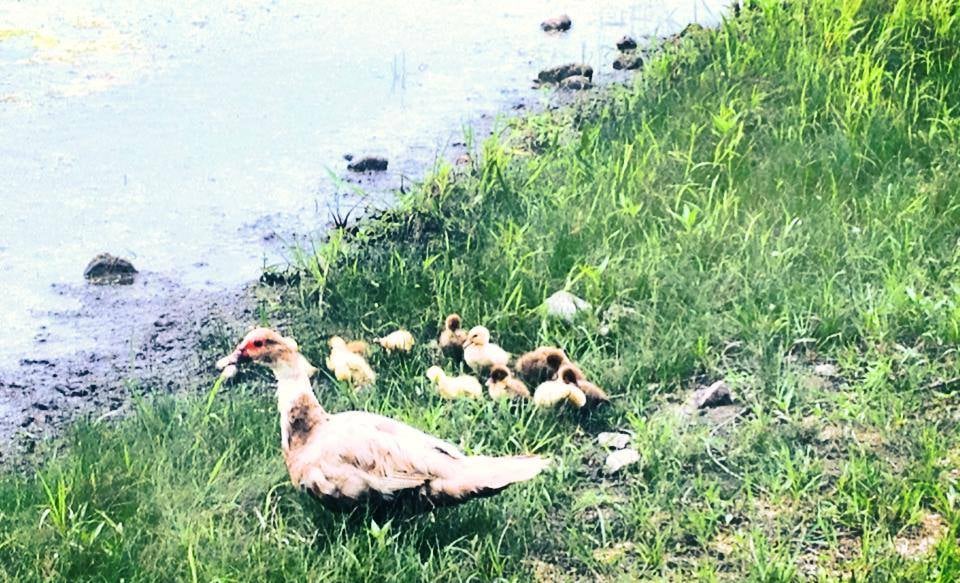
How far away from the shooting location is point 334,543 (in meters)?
4.05

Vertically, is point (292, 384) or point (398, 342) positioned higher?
point (292, 384)

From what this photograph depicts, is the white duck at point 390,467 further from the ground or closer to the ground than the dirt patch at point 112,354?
further from the ground

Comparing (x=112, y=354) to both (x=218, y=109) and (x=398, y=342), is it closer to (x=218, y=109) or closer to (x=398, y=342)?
(x=398, y=342)

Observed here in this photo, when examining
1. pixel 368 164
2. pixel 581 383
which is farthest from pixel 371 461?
pixel 368 164

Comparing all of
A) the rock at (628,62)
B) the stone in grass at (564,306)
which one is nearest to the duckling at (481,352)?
the stone in grass at (564,306)

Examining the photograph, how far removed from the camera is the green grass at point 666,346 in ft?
13.2

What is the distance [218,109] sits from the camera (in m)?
7.92

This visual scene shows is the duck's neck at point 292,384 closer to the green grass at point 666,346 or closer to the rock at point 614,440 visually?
the green grass at point 666,346

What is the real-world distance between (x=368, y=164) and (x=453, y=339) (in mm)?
2241

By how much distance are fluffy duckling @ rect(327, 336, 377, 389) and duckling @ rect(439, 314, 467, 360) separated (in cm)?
32

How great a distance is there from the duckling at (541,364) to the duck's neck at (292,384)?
871 millimetres

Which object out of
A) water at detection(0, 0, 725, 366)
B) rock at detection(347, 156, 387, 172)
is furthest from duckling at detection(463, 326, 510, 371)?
rock at detection(347, 156, 387, 172)

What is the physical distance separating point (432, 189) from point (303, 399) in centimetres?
236

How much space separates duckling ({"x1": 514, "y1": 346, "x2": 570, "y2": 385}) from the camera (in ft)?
16.0
